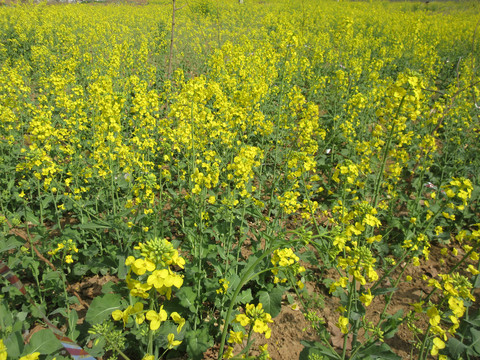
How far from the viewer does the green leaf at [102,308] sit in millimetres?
2121

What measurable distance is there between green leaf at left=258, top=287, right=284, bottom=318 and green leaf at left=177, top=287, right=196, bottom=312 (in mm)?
581

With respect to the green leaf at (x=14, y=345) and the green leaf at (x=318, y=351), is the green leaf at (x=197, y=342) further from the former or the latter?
the green leaf at (x=14, y=345)

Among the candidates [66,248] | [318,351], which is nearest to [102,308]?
[66,248]

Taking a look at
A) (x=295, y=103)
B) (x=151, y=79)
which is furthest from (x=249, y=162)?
(x=151, y=79)

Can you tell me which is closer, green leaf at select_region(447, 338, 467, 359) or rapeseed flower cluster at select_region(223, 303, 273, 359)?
rapeseed flower cluster at select_region(223, 303, 273, 359)

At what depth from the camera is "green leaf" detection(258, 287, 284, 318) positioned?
2508 mm

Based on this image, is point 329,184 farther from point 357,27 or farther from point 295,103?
point 357,27

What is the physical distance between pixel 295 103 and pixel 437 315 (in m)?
2.97

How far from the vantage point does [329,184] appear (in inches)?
177

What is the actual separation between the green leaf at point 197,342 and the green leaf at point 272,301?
1.80 ft

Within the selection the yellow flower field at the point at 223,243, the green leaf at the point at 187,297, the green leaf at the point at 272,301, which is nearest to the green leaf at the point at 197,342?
the yellow flower field at the point at 223,243

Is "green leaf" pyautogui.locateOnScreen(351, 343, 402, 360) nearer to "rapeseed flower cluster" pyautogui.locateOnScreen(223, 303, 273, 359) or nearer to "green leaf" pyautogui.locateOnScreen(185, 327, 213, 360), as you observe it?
"rapeseed flower cluster" pyautogui.locateOnScreen(223, 303, 273, 359)

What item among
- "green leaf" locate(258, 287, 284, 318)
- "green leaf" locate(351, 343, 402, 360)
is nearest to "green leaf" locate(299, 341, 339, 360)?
"green leaf" locate(351, 343, 402, 360)

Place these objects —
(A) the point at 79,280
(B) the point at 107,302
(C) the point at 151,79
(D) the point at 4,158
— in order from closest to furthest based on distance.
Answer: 1. (B) the point at 107,302
2. (A) the point at 79,280
3. (D) the point at 4,158
4. (C) the point at 151,79
